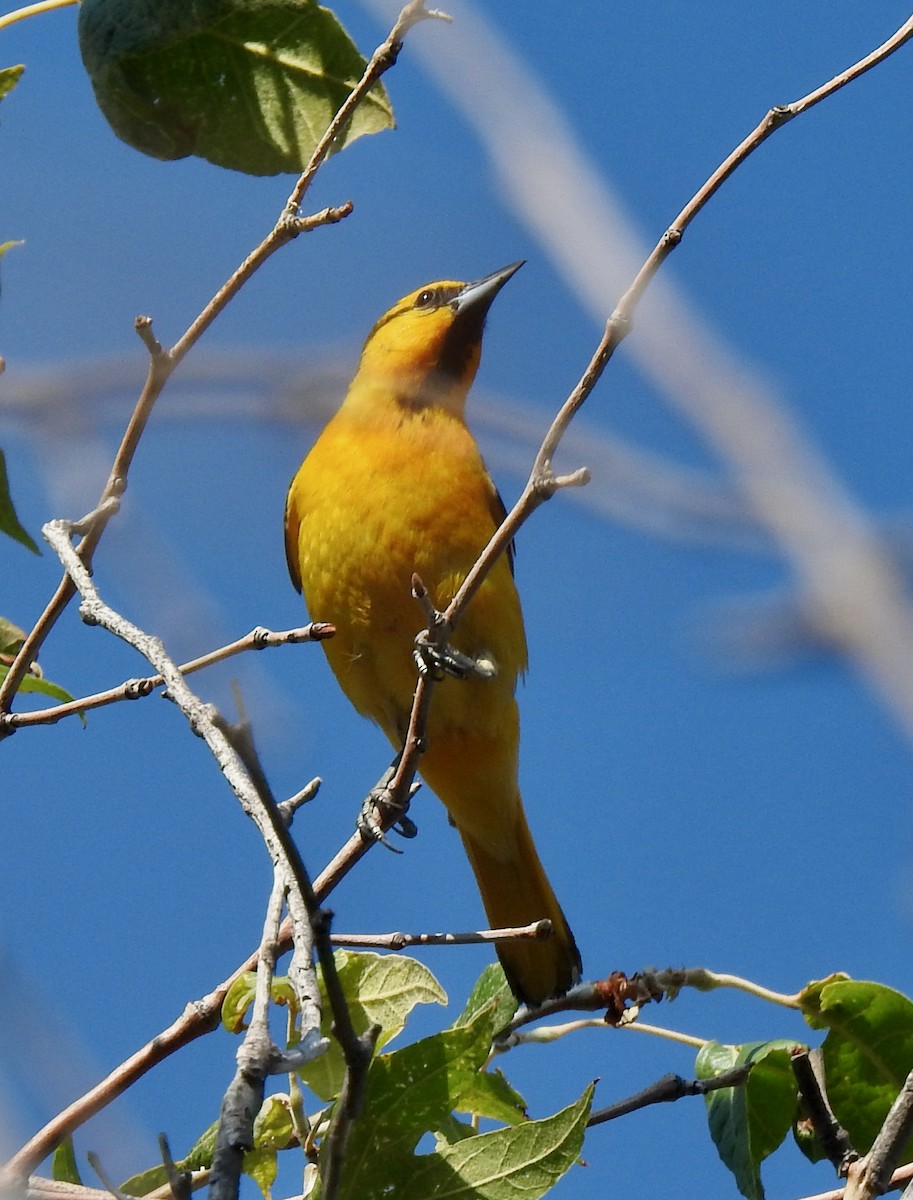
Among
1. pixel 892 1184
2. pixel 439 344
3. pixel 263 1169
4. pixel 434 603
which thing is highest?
pixel 439 344

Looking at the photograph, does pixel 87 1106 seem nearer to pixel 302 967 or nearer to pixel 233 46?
pixel 302 967

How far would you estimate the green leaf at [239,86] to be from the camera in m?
2.85

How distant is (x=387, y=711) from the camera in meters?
4.70

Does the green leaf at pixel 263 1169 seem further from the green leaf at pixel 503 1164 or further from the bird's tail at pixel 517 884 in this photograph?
the bird's tail at pixel 517 884

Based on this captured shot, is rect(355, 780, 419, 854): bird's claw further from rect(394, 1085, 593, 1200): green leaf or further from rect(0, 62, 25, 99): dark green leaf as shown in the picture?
rect(0, 62, 25, 99): dark green leaf

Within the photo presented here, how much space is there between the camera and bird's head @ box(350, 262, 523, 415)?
554 centimetres

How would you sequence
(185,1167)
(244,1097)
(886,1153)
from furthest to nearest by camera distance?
(185,1167), (886,1153), (244,1097)

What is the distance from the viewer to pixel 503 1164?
2340mm

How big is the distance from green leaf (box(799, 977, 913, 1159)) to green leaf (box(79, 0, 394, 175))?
1.90 metres

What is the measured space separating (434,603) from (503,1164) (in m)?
2.31

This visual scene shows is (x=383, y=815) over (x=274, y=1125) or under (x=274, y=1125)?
over

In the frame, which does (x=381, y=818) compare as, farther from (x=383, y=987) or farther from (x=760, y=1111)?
(x=760, y=1111)

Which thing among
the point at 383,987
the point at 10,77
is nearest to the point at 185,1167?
the point at 383,987

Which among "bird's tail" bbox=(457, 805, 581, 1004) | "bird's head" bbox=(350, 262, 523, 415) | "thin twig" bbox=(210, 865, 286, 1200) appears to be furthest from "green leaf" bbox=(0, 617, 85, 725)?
"bird's head" bbox=(350, 262, 523, 415)
